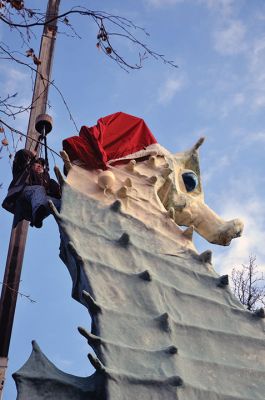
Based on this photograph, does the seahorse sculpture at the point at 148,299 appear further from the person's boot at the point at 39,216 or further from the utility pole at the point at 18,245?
the utility pole at the point at 18,245

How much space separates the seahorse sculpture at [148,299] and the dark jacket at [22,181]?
0.82ft

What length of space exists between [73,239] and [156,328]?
1.03 meters

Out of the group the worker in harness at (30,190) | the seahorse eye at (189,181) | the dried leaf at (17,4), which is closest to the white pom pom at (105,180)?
the worker in harness at (30,190)

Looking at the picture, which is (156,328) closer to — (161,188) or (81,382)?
(81,382)

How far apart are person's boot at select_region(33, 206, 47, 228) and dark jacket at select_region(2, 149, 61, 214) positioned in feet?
1.49

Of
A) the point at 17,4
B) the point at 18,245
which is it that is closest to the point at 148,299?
the point at 18,245

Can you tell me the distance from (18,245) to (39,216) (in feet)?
1.59

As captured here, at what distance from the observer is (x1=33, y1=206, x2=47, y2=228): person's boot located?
6.25m

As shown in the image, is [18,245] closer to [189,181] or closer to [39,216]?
[39,216]

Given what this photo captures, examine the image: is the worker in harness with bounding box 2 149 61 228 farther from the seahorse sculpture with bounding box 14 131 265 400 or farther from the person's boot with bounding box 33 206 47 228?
the seahorse sculpture with bounding box 14 131 265 400

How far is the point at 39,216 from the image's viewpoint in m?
6.29

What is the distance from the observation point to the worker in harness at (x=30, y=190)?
6.32 m

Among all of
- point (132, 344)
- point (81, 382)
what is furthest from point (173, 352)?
point (81, 382)

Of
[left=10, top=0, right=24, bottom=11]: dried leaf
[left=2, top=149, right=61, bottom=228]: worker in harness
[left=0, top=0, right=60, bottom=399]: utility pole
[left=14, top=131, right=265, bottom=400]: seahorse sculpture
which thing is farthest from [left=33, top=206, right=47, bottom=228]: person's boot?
[left=10, top=0, right=24, bottom=11]: dried leaf
